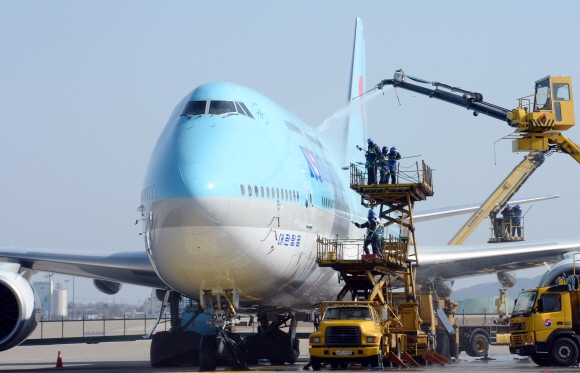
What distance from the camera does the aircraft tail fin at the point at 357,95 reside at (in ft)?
108

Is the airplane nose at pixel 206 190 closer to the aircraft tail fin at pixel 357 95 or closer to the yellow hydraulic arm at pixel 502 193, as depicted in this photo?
the aircraft tail fin at pixel 357 95

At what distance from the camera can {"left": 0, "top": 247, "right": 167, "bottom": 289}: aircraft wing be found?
824 inches

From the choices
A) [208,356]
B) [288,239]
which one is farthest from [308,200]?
[208,356]

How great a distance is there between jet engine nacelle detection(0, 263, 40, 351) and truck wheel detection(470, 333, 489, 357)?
1448 centimetres

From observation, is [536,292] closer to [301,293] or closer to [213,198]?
[301,293]

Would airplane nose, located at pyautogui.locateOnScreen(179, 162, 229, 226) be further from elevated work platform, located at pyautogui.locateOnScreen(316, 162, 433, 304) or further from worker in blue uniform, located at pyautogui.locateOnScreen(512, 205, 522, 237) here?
worker in blue uniform, located at pyautogui.locateOnScreen(512, 205, 522, 237)

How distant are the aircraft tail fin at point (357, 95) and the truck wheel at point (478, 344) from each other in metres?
Result: 7.40

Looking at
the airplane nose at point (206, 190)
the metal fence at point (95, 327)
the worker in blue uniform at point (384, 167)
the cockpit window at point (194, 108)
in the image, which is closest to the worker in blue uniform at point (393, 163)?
the worker in blue uniform at point (384, 167)

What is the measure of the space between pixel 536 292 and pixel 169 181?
962 centimetres

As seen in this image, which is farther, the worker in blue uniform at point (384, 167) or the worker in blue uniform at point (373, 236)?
the worker in blue uniform at point (384, 167)

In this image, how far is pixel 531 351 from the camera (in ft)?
65.3

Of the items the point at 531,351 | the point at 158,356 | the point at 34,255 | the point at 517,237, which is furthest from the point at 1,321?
the point at 517,237

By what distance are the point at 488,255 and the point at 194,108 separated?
33.7ft

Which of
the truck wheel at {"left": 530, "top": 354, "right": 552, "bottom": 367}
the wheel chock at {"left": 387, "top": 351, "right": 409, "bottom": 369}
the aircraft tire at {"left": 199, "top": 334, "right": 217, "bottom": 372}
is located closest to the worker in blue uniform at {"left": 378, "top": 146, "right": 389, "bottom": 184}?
the wheel chock at {"left": 387, "top": 351, "right": 409, "bottom": 369}
